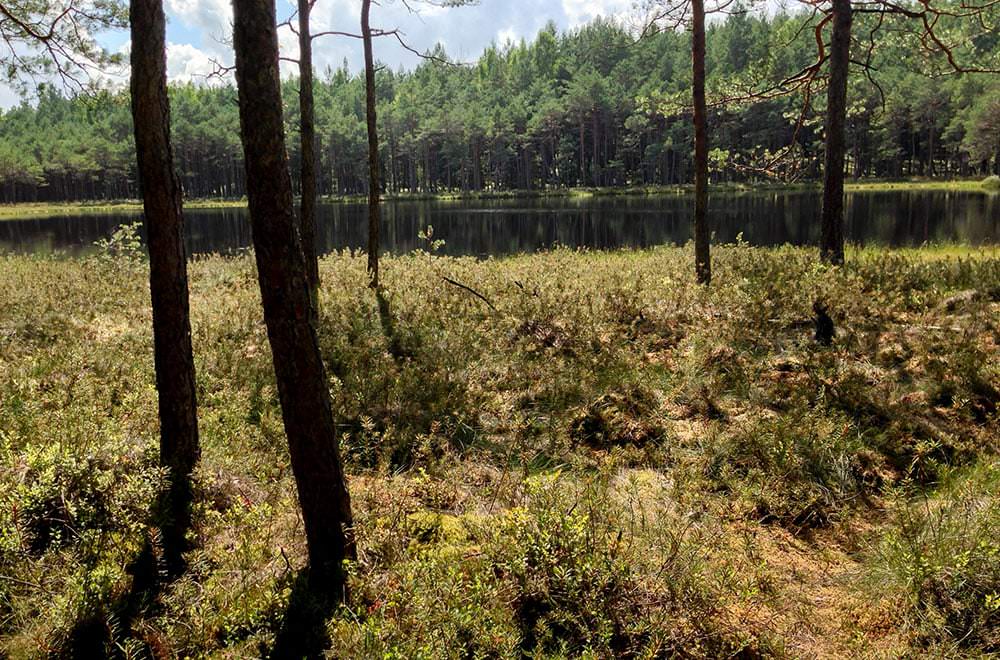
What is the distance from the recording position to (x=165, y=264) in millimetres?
5367

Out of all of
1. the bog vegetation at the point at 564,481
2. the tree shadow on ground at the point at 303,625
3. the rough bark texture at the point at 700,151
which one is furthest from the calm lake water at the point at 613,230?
the tree shadow on ground at the point at 303,625

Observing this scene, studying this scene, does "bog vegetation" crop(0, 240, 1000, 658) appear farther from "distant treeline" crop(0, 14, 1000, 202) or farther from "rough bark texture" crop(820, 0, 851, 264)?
"distant treeline" crop(0, 14, 1000, 202)

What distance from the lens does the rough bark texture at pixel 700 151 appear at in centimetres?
1305

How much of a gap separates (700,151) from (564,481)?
401 inches

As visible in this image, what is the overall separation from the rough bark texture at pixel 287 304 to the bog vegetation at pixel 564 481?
28cm

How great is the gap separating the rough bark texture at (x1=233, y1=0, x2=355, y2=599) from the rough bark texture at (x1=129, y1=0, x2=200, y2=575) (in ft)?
4.15

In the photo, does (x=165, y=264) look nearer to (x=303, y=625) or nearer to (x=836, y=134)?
(x=303, y=625)

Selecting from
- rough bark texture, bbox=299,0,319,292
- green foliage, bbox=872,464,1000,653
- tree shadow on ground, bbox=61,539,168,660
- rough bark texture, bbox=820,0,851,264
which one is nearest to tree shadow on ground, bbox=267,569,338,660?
tree shadow on ground, bbox=61,539,168,660

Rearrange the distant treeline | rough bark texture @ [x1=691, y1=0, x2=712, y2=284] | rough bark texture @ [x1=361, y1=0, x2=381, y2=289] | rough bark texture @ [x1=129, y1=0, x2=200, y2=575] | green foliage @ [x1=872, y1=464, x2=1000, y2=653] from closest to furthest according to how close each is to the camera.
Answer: green foliage @ [x1=872, y1=464, x2=1000, y2=653], rough bark texture @ [x1=129, y1=0, x2=200, y2=575], rough bark texture @ [x1=691, y1=0, x2=712, y2=284], rough bark texture @ [x1=361, y1=0, x2=381, y2=289], the distant treeline

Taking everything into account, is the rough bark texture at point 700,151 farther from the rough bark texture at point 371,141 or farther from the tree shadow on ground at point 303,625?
the tree shadow on ground at point 303,625

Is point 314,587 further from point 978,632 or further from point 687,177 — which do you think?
point 687,177

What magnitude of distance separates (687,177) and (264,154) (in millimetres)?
105752

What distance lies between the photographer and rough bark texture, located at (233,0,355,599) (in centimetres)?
364

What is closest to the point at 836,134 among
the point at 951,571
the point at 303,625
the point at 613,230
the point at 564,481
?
the point at 564,481
